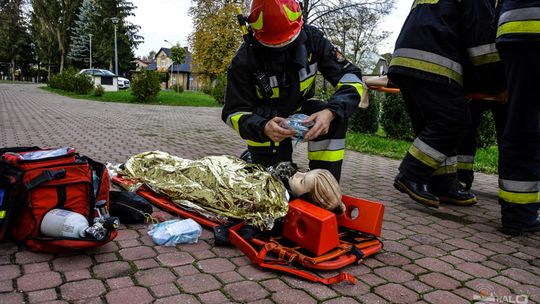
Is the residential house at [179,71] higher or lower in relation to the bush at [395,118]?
higher

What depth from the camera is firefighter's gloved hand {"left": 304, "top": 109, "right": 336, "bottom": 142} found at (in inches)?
A: 104

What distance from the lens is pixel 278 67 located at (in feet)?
9.98

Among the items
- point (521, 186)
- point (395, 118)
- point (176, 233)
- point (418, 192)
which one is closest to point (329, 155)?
point (418, 192)

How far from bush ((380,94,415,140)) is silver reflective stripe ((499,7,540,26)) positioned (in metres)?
6.53

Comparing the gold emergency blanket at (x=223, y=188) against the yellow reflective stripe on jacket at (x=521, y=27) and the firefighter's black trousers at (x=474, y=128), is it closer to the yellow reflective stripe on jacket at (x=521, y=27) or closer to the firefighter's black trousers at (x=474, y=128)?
the yellow reflective stripe on jacket at (x=521, y=27)

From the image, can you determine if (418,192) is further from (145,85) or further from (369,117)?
(145,85)

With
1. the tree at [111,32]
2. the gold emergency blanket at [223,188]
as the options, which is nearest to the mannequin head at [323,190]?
the gold emergency blanket at [223,188]

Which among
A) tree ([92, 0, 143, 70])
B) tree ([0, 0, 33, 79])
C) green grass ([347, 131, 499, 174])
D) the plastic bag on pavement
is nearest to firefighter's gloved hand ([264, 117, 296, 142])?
the plastic bag on pavement

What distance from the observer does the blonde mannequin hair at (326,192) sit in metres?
2.52

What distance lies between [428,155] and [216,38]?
31.8m

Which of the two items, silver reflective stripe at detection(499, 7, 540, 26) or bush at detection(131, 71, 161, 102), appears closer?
silver reflective stripe at detection(499, 7, 540, 26)

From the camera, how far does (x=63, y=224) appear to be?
7.50 feet

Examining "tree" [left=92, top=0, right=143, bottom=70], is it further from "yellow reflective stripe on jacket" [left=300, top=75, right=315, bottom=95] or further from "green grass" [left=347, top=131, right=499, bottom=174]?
"yellow reflective stripe on jacket" [left=300, top=75, right=315, bottom=95]

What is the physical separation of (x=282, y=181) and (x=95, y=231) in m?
1.20
